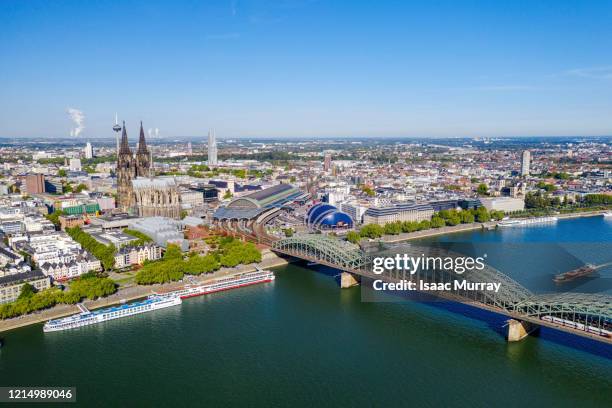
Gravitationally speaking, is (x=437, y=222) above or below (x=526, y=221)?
above

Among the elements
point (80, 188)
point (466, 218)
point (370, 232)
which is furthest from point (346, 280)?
point (80, 188)

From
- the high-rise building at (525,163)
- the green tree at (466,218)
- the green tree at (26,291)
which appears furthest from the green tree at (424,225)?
the high-rise building at (525,163)

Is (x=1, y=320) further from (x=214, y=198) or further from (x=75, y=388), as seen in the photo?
(x=214, y=198)

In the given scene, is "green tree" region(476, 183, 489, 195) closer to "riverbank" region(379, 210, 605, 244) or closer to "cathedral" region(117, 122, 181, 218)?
"riverbank" region(379, 210, 605, 244)

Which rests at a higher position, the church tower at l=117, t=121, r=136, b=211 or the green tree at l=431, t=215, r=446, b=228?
the church tower at l=117, t=121, r=136, b=211

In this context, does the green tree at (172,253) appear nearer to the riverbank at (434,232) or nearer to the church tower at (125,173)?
the riverbank at (434,232)

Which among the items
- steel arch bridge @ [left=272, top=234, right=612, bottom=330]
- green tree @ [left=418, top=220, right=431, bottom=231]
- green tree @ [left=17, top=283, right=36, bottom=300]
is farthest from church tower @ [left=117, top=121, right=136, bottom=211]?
green tree @ [left=418, top=220, right=431, bottom=231]

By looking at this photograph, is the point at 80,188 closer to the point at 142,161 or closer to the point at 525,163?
the point at 142,161

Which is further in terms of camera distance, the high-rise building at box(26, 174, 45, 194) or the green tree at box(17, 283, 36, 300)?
the high-rise building at box(26, 174, 45, 194)
